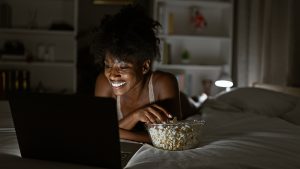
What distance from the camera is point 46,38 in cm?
344

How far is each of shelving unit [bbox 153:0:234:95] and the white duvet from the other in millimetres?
1538

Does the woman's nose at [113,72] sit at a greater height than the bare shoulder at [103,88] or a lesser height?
greater

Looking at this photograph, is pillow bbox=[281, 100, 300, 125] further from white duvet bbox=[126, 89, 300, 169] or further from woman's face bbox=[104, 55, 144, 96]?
woman's face bbox=[104, 55, 144, 96]

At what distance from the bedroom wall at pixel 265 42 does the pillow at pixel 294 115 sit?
602 millimetres

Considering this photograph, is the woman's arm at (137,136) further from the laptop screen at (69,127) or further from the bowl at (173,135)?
the laptop screen at (69,127)

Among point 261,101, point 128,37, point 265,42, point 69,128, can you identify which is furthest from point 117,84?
point 265,42

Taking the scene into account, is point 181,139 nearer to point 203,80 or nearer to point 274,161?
point 274,161

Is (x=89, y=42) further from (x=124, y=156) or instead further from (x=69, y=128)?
(x=69, y=128)

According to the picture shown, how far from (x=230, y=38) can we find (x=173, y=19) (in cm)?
52

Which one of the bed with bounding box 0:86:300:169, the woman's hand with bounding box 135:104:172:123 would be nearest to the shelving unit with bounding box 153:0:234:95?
the bed with bounding box 0:86:300:169

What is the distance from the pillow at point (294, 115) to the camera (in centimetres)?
178

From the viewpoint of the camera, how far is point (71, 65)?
3273mm

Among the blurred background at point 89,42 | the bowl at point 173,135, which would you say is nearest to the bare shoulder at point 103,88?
the bowl at point 173,135

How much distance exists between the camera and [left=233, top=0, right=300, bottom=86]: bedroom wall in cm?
244
